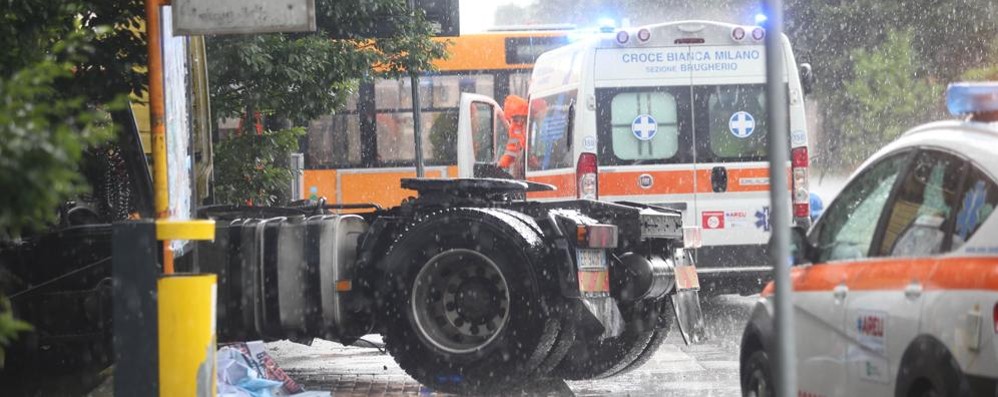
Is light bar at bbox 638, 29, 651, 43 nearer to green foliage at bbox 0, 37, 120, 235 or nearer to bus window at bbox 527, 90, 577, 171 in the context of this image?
bus window at bbox 527, 90, 577, 171

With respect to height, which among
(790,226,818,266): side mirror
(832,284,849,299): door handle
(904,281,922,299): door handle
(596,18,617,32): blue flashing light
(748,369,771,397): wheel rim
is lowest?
(748,369,771,397): wheel rim

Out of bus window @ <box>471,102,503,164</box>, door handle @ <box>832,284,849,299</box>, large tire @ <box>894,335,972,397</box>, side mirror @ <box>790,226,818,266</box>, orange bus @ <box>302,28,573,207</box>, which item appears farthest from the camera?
orange bus @ <box>302,28,573,207</box>

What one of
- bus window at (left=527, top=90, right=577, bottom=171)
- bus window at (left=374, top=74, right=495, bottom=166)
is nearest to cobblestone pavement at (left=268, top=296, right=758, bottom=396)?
bus window at (left=527, top=90, right=577, bottom=171)

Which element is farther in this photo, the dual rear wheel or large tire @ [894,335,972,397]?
the dual rear wheel

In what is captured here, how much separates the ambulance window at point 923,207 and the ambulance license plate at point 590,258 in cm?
338

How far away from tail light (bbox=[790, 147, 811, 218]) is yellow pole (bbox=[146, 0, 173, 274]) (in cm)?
829

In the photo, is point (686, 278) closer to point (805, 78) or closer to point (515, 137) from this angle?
point (805, 78)

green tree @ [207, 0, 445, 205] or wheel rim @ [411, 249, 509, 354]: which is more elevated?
green tree @ [207, 0, 445, 205]

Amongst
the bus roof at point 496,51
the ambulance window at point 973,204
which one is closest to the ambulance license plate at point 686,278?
the ambulance window at point 973,204

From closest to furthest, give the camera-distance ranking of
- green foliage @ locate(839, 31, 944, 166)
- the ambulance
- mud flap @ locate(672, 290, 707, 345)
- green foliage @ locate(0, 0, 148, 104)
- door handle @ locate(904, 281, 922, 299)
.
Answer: door handle @ locate(904, 281, 922, 299) → green foliage @ locate(0, 0, 148, 104) → mud flap @ locate(672, 290, 707, 345) → the ambulance → green foliage @ locate(839, 31, 944, 166)

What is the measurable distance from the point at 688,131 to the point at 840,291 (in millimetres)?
8773

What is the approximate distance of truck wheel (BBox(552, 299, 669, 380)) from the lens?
10.3 meters

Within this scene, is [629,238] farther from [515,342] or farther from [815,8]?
[815,8]

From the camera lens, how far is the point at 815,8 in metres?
40.7
